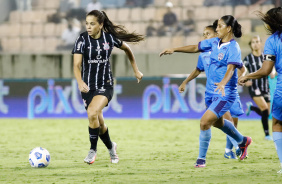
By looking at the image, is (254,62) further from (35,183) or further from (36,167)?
(35,183)

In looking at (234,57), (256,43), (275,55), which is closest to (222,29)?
(234,57)

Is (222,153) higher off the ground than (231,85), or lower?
lower

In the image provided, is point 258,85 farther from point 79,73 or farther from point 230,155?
point 79,73

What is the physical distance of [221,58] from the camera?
672 cm

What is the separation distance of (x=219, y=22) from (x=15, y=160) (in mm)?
3068

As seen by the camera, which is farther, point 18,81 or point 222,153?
point 18,81

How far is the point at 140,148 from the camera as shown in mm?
9141

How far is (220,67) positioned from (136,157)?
6.00 feet

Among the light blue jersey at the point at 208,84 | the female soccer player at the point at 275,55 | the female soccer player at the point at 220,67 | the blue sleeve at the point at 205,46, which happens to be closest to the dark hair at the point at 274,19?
the female soccer player at the point at 275,55

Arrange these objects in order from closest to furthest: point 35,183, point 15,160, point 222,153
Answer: point 35,183 < point 15,160 < point 222,153

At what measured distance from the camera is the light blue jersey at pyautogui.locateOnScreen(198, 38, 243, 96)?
662 cm

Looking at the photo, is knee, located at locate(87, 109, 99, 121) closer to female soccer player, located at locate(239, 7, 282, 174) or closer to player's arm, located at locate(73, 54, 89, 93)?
player's arm, located at locate(73, 54, 89, 93)

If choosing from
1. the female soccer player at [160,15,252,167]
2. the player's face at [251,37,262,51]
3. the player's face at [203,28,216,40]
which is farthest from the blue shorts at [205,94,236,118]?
the player's face at [251,37,262,51]

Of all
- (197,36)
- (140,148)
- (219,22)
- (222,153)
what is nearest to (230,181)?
(219,22)
